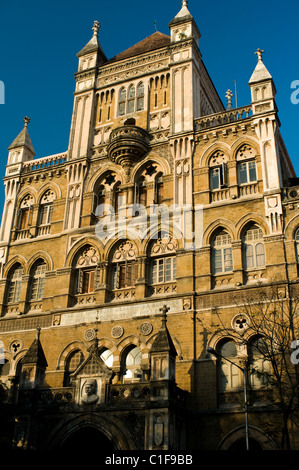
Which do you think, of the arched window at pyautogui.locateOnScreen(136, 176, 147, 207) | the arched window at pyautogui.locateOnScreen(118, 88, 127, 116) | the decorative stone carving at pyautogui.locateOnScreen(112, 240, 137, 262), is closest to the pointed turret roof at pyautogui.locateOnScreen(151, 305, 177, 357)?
the decorative stone carving at pyautogui.locateOnScreen(112, 240, 137, 262)

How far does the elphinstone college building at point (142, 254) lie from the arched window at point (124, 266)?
2.9 inches

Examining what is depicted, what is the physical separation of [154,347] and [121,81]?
1851cm

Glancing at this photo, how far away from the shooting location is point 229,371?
932 inches

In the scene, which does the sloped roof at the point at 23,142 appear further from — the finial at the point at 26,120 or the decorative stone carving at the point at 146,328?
the decorative stone carving at the point at 146,328

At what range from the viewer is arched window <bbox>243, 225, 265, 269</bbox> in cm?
2533

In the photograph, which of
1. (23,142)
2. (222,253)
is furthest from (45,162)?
(222,253)

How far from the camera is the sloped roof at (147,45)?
34906 millimetres

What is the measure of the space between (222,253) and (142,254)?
4088mm

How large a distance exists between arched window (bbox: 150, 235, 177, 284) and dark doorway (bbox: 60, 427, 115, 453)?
25.2 ft

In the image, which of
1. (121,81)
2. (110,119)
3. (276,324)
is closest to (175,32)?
(121,81)
